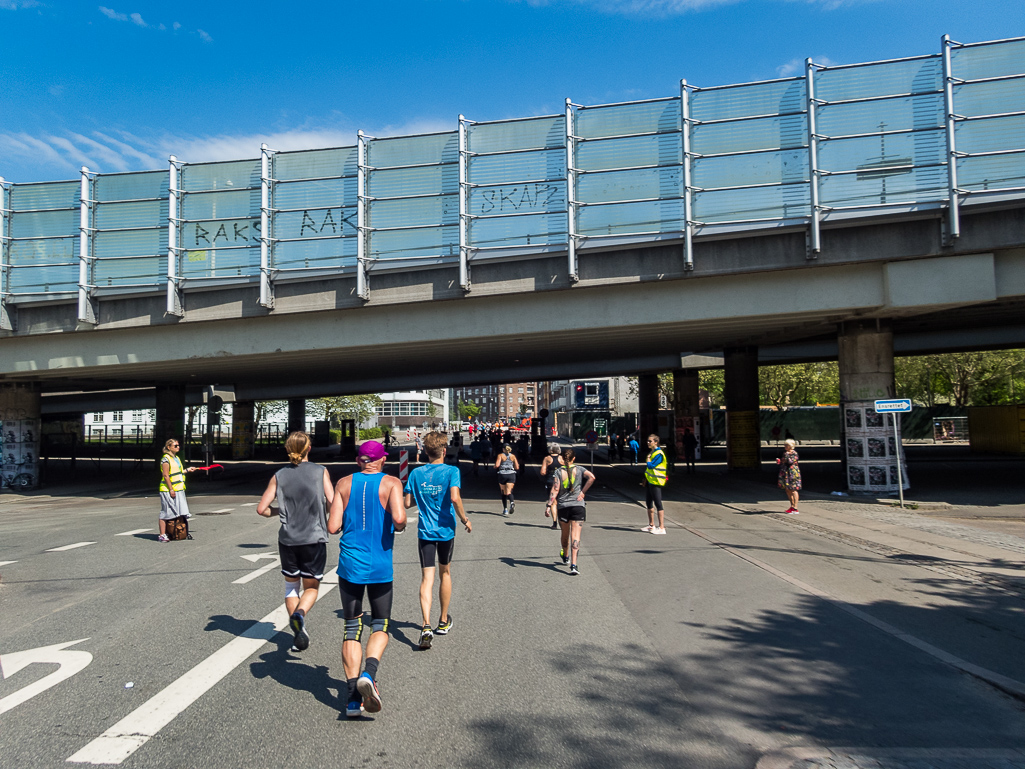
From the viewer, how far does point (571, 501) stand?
9.04 m

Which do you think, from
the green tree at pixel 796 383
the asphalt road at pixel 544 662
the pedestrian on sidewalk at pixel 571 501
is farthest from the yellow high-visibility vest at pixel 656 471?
the green tree at pixel 796 383

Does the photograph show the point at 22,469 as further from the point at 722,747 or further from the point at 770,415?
the point at 770,415

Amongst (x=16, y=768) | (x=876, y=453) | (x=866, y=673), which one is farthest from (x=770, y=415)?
(x=16, y=768)

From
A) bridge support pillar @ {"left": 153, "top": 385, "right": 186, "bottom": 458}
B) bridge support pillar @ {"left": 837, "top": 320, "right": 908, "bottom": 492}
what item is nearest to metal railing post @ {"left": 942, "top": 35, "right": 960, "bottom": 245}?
bridge support pillar @ {"left": 837, "top": 320, "right": 908, "bottom": 492}

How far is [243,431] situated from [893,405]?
42359 mm

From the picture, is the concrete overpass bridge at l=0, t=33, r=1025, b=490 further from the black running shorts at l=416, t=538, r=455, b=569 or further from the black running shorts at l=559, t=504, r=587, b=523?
the black running shorts at l=416, t=538, r=455, b=569

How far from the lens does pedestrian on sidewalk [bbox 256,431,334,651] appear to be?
18.8ft

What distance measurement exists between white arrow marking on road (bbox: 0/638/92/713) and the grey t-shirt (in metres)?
1.76

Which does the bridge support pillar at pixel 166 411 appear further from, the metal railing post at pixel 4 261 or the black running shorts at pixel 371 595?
the black running shorts at pixel 371 595

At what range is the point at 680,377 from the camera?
118ft

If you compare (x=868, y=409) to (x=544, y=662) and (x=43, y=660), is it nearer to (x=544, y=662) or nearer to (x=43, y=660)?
(x=544, y=662)

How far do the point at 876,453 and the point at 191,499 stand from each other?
1873 cm

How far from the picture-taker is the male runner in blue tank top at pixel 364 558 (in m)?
4.45

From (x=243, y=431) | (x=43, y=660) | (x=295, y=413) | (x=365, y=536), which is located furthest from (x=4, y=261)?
(x=295, y=413)
